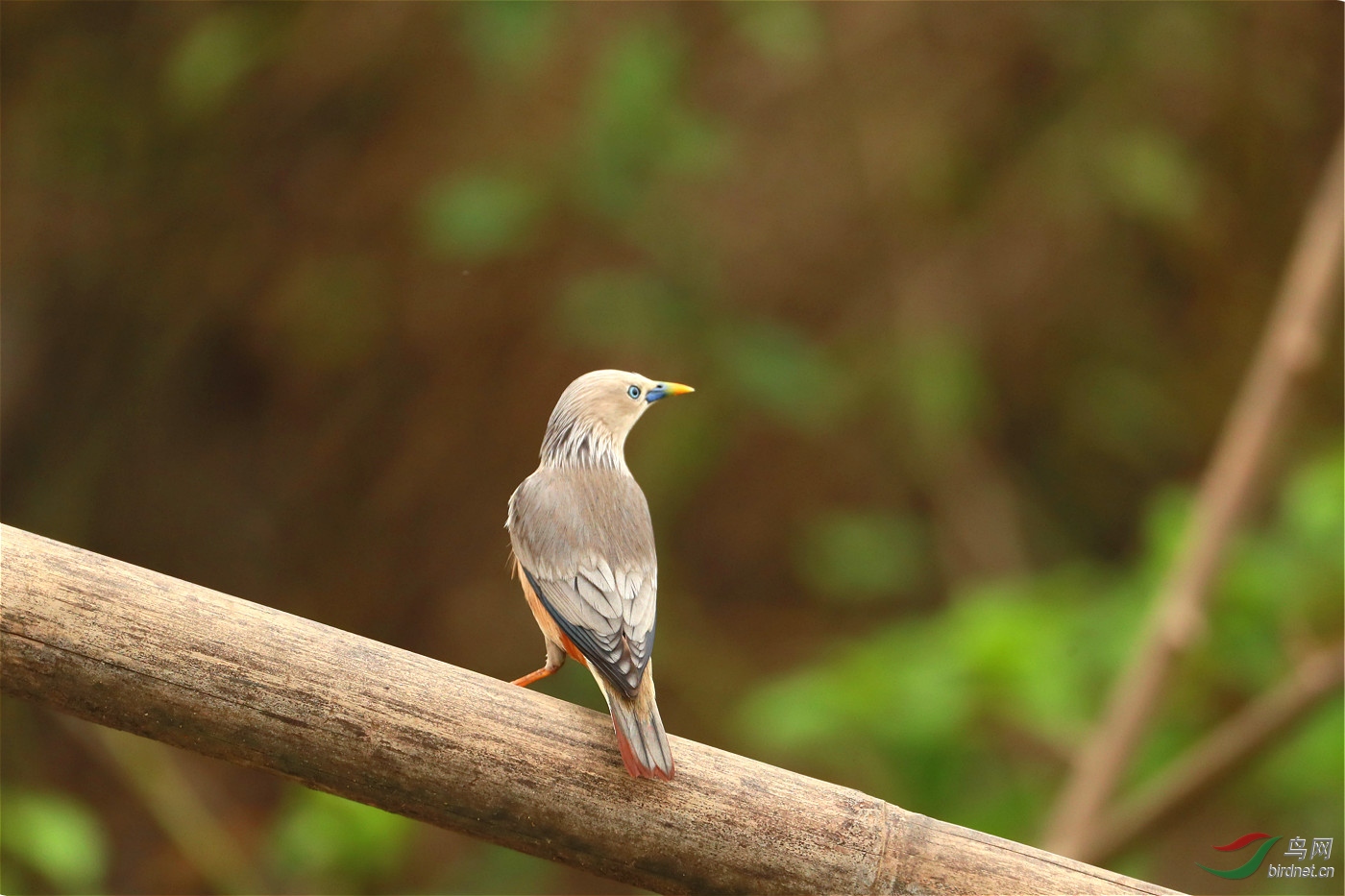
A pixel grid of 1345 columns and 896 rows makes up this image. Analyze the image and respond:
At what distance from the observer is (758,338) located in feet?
16.3

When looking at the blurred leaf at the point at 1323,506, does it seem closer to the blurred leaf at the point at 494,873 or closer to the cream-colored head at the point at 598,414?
the cream-colored head at the point at 598,414

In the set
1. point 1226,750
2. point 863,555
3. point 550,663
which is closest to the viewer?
point 550,663

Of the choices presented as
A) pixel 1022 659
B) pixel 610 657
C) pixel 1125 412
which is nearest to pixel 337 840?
pixel 610 657

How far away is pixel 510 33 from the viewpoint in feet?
13.2

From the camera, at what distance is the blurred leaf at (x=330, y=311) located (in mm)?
5461

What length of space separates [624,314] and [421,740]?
10.1 feet

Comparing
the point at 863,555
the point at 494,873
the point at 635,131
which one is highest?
the point at 635,131

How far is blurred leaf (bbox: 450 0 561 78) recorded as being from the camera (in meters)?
4.06

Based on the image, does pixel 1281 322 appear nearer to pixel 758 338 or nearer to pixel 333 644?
pixel 758 338

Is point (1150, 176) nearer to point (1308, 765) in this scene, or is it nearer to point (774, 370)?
point (774, 370)

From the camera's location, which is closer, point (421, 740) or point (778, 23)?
point (421, 740)

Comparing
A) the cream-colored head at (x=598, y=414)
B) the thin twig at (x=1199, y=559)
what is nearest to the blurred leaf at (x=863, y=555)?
the thin twig at (x=1199, y=559)

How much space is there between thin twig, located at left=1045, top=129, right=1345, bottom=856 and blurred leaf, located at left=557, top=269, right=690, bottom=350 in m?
2.07

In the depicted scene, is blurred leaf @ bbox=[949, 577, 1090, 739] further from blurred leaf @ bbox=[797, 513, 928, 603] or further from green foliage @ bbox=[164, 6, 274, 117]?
green foliage @ bbox=[164, 6, 274, 117]
